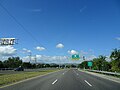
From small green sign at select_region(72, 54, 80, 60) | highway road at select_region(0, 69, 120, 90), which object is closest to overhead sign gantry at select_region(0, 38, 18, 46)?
highway road at select_region(0, 69, 120, 90)

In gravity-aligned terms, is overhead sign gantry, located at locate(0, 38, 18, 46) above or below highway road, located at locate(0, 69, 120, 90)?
above

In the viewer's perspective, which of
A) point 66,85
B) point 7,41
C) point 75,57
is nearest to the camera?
point 66,85

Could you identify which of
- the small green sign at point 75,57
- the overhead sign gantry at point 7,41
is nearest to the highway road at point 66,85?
the overhead sign gantry at point 7,41

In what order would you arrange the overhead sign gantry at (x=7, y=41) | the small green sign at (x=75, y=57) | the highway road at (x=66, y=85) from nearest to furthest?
the highway road at (x=66, y=85), the overhead sign gantry at (x=7, y=41), the small green sign at (x=75, y=57)

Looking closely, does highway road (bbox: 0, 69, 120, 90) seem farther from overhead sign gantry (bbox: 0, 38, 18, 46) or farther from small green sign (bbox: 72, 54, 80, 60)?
small green sign (bbox: 72, 54, 80, 60)

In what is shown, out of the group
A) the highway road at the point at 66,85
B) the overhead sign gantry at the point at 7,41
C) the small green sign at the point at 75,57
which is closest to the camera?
the highway road at the point at 66,85

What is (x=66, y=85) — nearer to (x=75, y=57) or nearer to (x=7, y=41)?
(x=7, y=41)

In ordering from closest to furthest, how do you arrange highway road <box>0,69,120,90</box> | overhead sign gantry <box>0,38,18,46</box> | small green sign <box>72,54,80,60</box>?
highway road <box>0,69,120,90</box> → overhead sign gantry <box>0,38,18,46</box> → small green sign <box>72,54,80,60</box>

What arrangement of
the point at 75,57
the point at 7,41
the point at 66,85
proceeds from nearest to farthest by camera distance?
the point at 66,85 < the point at 7,41 < the point at 75,57

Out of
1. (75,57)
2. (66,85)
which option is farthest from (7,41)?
(75,57)

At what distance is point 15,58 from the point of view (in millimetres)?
161875

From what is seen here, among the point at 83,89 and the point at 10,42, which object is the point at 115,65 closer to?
the point at 10,42

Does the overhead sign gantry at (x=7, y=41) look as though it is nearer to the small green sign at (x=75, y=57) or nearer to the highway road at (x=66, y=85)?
the highway road at (x=66, y=85)

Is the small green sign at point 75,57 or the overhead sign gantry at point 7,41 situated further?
the small green sign at point 75,57
